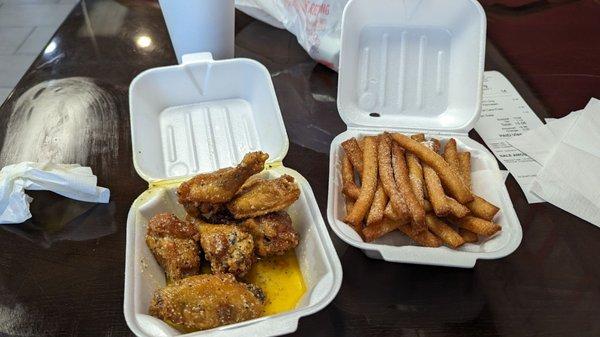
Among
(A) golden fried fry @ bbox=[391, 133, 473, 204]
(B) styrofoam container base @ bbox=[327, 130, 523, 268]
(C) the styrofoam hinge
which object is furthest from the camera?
(C) the styrofoam hinge

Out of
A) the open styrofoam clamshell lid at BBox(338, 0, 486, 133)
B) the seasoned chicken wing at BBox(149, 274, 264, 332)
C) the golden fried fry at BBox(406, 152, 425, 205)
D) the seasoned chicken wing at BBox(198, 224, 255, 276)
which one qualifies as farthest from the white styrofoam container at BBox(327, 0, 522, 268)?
the seasoned chicken wing at BBox(149, 274, 264, 332)

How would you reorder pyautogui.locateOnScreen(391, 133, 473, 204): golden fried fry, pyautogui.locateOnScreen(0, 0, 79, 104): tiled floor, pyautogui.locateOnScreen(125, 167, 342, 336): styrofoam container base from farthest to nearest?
pyautogui.locateOnScreen(0, 0, 79, 104): tiled floor < pyautogui.locateOnScreen(391, 133, 473, 204): golden fried fry < pyautogui.locateOnScreen(125, 167, 342, 336): styrofoam container base

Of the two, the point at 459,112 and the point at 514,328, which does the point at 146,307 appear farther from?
the point at 459,112

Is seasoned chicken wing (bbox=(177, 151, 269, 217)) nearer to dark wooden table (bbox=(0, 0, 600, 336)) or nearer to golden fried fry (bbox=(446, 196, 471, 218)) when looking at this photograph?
dark wooden table (bbox=(0, 0, 600, 336))

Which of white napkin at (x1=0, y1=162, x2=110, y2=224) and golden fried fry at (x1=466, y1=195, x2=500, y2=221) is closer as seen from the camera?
golden fried fry at (x1=466, y1=195, x2=500, y2=221)

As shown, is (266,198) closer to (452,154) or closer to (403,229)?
(403,229)

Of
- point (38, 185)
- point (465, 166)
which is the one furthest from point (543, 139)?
point (38, 185)
